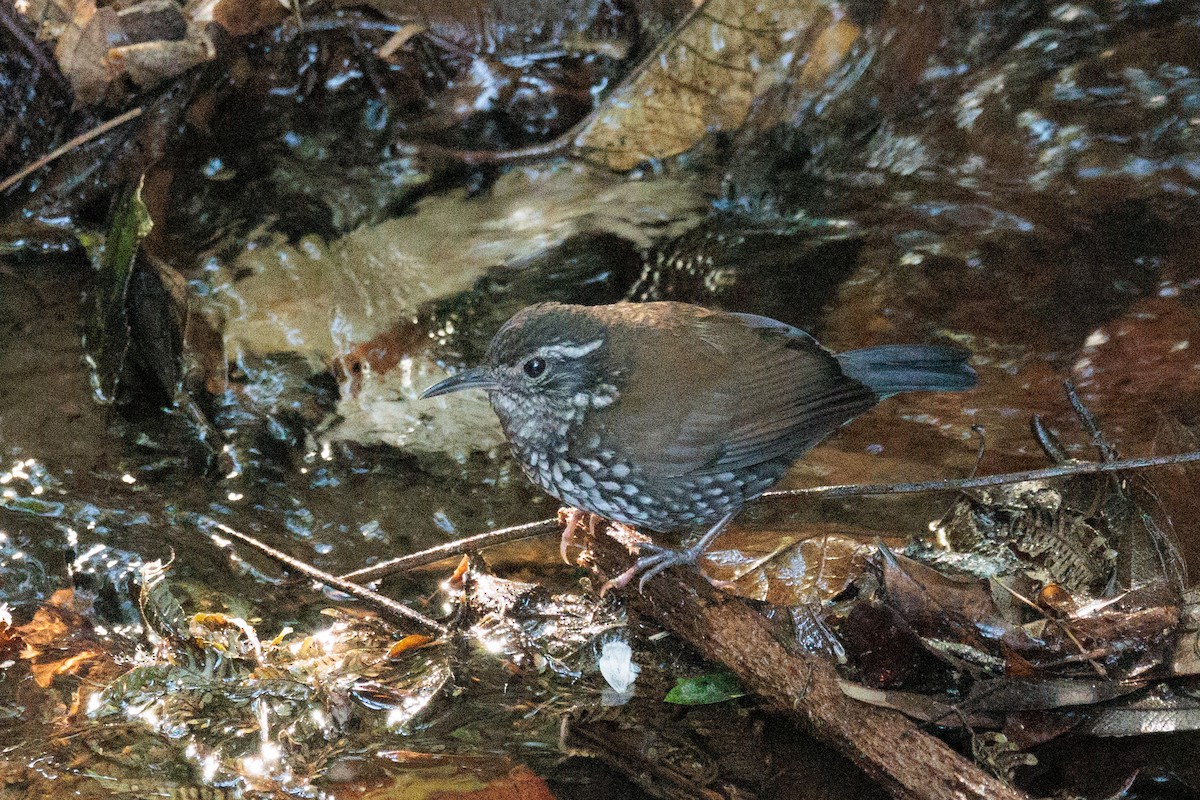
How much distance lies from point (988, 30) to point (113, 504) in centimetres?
565

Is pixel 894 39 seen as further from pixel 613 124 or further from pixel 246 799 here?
pixel 246 799

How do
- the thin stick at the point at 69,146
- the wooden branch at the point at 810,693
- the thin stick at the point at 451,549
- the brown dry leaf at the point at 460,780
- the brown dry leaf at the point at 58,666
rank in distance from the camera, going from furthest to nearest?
1. the thin stick at the point at 69,146
2. the thin stick at the point at 451,549
3. the brown dry leaf at the point at 58,666
4. the brown dry leaf at the point at 460,780
5. the wooden branch at the point at 810,693

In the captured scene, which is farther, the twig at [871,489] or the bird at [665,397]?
the bird at [665,397]

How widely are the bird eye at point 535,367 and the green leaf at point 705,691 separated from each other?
1154 millimetres

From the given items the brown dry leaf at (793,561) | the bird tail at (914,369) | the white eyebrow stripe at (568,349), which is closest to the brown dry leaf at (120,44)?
the white eyebrow stripe at (568,349)

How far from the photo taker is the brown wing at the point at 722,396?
11.8 feet

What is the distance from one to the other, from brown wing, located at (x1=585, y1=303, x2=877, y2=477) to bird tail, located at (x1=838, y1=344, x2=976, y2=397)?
66 mm

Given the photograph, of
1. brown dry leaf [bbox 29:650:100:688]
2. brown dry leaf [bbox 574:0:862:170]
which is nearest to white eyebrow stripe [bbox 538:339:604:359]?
brown dry leaf [bbox 29:650:100:688]

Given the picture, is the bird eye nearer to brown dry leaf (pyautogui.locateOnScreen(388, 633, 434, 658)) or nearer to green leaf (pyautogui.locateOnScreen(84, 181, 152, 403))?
brown dry leaf (pyautogui.locateOnScreen(388, 633, 434, 658))

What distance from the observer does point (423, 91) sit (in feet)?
22.5

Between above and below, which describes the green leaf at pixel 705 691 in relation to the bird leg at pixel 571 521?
below

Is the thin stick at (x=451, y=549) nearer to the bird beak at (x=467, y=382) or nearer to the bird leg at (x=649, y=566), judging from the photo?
the bird leg at (x=649, y=566)

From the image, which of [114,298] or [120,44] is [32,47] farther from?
[114,298]

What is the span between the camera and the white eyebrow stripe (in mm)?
3564
